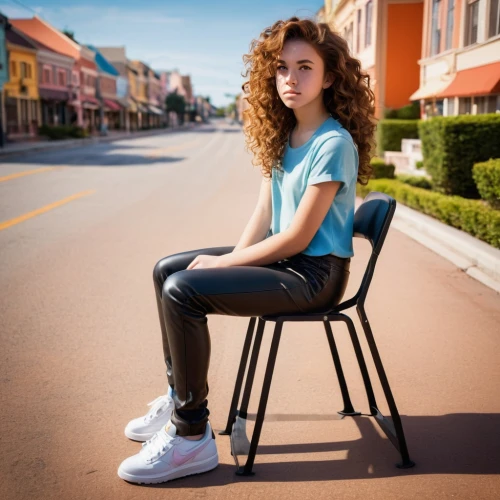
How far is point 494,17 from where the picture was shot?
1611 cm

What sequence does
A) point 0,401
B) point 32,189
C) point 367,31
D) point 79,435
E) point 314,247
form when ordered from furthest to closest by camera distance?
1. point 367,31
2. point 32,189
3. point 0,401
4. point 79,435
5. point 314,247

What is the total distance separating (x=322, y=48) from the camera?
2.69 metres

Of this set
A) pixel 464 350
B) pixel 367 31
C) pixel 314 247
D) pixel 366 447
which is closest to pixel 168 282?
pixel 314 247

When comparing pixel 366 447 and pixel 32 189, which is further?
pixel 32 189

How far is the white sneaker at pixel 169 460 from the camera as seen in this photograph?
8.28 ft

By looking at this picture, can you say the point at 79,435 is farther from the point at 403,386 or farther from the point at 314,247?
the point at 403,386

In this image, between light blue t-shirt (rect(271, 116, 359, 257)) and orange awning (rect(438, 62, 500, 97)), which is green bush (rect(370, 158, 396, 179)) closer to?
orange awning (rect(438, 62, 500, 97))

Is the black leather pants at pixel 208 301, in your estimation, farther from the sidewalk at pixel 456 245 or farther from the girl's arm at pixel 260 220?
the sidewalk at pixel 456 245

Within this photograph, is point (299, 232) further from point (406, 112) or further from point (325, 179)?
point (406, 112)

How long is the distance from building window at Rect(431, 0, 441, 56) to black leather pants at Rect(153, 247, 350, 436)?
20.2 m

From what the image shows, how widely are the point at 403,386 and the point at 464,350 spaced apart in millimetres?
817

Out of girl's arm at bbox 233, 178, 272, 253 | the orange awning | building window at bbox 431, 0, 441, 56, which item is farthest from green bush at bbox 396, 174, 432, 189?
girl's arm at bbox 233, 178, 272, 253

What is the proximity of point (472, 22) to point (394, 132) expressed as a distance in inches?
172

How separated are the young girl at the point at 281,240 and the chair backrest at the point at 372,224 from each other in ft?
0.25
